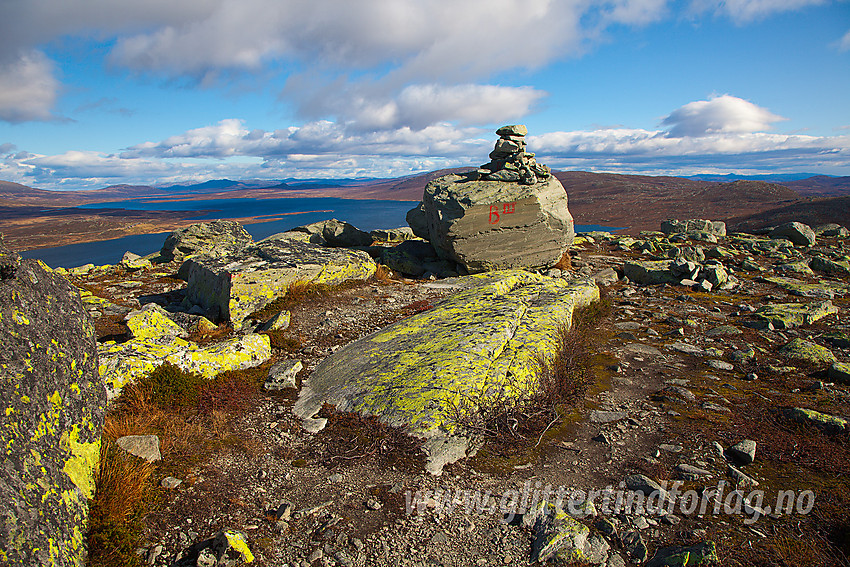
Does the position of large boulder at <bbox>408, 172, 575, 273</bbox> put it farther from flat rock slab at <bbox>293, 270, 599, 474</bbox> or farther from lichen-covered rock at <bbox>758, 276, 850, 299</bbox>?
lichen-covered rock at <bbox>758, 276, 850, 299</bbox>

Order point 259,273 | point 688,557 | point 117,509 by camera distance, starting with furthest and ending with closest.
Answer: point 259,273, point 117,509, point 688,557

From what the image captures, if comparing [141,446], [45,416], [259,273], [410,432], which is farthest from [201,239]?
[410,432]

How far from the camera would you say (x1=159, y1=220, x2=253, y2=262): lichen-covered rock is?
28812 millimetres

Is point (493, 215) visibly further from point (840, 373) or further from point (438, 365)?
point (840, 373)

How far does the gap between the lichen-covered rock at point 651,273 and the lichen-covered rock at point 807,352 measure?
841 centimetres

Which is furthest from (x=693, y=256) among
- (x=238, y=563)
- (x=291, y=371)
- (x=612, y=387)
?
(x=238, y=563)

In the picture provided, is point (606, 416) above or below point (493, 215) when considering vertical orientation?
below

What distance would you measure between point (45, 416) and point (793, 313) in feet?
61.9

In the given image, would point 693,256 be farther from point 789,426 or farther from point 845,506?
point 845,506

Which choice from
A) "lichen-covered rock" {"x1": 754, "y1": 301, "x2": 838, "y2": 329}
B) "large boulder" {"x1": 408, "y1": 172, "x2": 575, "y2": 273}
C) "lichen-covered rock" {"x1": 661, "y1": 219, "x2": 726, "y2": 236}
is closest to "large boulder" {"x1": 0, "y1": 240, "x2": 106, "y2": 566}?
"large boulder" {"x1": 408, "y1": 172, "x2": 575, "y2": 273}

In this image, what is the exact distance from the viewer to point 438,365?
803cm

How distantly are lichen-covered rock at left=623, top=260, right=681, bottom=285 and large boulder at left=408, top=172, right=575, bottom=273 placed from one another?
343 cm

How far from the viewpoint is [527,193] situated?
19.8 m

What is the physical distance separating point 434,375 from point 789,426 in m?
6.40
